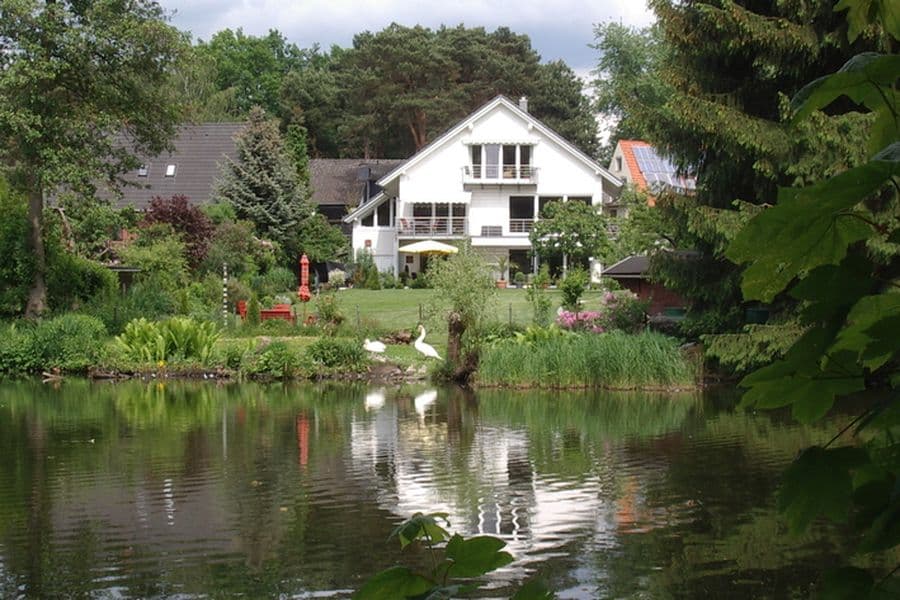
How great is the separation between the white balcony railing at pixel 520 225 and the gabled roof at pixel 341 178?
940cm

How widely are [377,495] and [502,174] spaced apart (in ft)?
133

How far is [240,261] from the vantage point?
3909cm

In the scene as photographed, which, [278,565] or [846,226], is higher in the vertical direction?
[846,226]

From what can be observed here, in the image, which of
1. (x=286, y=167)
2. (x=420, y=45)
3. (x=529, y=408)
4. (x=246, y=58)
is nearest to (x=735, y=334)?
(x=529, y=408)

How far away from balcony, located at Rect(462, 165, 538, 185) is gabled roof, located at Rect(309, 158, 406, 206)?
8.65 meters

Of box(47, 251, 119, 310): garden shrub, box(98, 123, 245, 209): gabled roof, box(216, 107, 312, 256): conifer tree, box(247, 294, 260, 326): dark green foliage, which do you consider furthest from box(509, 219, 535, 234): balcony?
box(47, 251, 119, 310): garden shrub

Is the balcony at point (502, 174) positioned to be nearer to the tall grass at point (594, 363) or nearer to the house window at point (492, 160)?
the house window at point (492, 160)

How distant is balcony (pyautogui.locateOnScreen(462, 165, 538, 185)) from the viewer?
5088 cm

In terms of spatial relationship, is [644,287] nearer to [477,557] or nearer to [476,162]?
[476,162]

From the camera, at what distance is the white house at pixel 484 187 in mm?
50438

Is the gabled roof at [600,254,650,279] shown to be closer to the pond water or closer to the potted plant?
the pond water

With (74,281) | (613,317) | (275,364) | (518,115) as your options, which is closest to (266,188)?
(518,115)

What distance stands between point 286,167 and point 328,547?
3913 centimetres

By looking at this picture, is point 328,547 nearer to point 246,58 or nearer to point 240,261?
point 240,261
